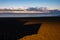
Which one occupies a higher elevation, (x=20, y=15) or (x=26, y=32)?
(x=20, y=15)

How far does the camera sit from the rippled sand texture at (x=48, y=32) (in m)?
0.62

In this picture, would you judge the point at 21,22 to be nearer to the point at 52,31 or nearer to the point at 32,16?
the point at 32,16

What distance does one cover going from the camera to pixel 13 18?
57 centimetres

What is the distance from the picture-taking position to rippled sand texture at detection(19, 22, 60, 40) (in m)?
0.62

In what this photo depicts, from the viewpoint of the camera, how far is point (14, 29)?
0.60 metres

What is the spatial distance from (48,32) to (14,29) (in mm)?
219

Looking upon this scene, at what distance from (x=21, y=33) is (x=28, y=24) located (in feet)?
0.23

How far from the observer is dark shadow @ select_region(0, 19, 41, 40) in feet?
1.92

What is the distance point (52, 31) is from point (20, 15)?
238 millimetres

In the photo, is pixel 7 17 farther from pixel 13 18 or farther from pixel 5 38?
pixel 5 38

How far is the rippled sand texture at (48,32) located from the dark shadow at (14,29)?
0.03 metres

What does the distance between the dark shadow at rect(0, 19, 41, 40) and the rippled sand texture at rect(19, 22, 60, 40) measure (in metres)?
0.03

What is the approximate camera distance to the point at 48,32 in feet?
2.11

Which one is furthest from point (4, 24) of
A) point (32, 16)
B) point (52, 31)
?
point (52, 31)
